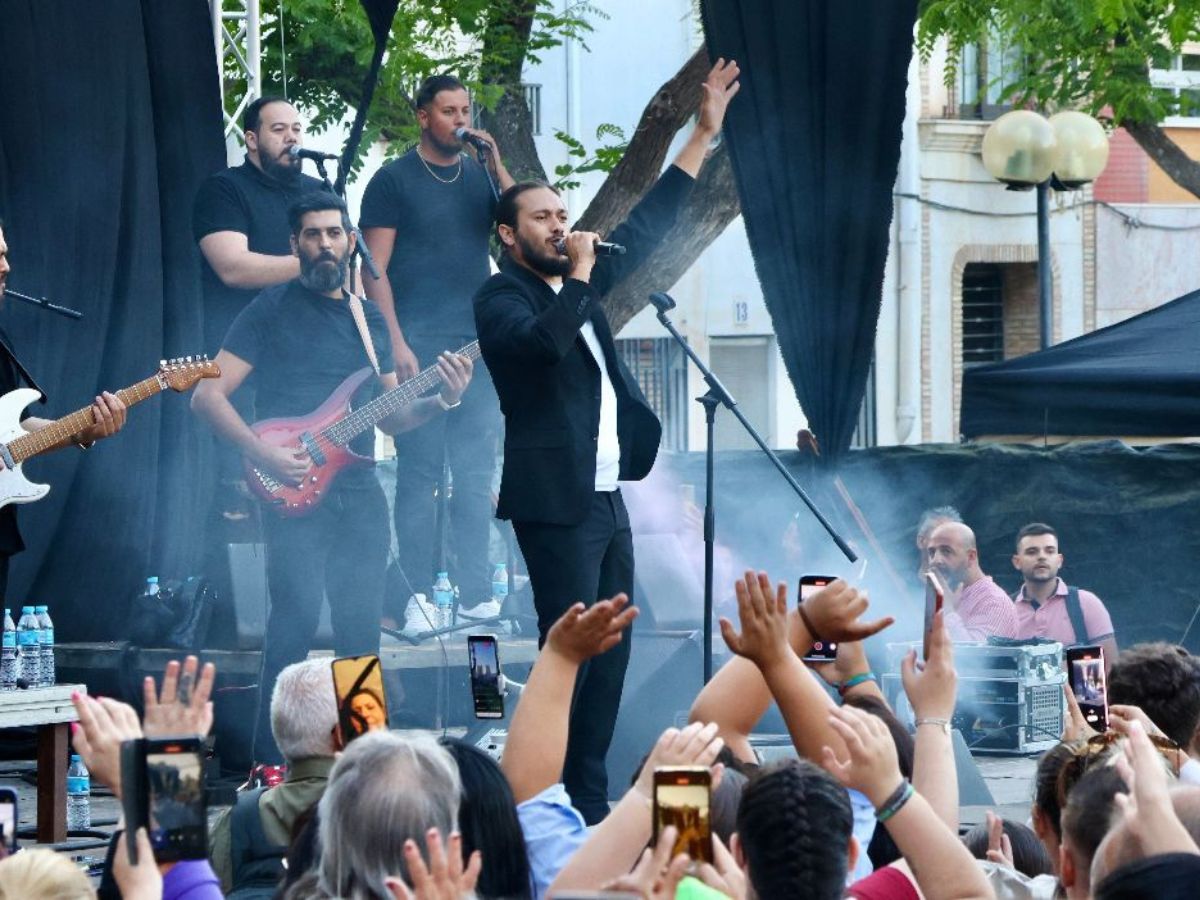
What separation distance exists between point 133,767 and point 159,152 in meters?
6.79

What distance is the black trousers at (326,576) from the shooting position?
733 cm

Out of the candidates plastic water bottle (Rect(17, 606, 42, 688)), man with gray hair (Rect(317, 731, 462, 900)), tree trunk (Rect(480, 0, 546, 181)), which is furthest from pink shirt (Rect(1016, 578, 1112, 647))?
man with gray hair (Rect(317, 731, 462, 900))

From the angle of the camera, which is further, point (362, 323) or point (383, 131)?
point (383, 131)

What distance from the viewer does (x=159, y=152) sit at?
9.30 metres

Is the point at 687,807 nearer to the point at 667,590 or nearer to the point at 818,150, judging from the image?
the point at 818,150

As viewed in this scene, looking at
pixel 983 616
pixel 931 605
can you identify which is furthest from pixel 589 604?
pixel 983 616

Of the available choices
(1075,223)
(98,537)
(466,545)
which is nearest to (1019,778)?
(466,545)

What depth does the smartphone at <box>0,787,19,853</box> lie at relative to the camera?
3.12 metres

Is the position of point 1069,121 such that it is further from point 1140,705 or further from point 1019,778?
point 1140,705

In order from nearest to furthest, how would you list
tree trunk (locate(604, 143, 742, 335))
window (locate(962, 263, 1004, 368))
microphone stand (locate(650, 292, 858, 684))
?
microphone stand (locate(650, 292, 858, 684)) → tree trunk (locate(604, 143, 742, 335)) → window (locate(962, 263, 1004, 368))

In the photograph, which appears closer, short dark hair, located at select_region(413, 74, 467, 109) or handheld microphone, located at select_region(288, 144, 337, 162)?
handheld microphone, located at select_region(288, 144, 337, 162)

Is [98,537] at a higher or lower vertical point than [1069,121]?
lower

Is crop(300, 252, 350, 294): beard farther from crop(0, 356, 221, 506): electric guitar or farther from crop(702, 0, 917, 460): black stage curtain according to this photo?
crop(702, 0, 917, 460): black stage curtain

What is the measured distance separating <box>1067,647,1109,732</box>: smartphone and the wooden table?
11.7 feet
